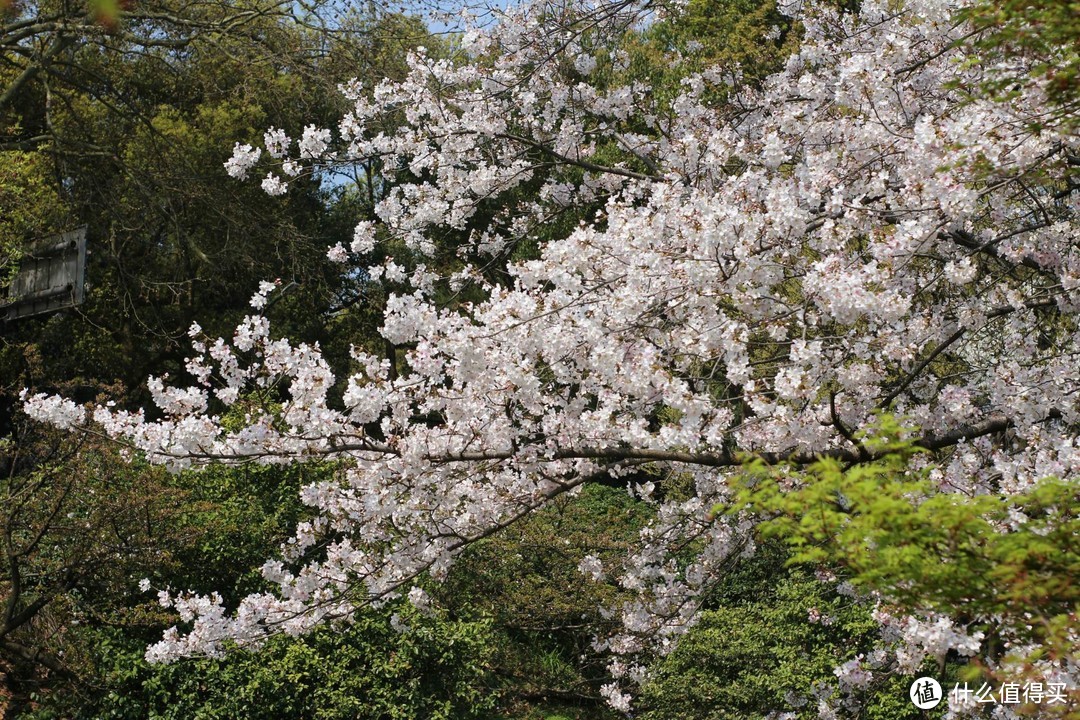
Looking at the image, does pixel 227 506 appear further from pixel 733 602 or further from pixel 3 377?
pixel 3 377

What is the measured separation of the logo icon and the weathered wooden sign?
21.0ft

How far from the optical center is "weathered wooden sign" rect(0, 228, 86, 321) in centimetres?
831

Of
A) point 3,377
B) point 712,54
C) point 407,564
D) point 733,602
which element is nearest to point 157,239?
point 3,377

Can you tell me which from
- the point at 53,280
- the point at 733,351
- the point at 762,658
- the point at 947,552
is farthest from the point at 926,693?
the point at 53,280

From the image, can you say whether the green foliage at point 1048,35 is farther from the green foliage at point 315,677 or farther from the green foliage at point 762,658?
the green foliage at point 315,677

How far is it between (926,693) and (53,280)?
722 centimetres

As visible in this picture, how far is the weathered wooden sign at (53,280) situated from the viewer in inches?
327

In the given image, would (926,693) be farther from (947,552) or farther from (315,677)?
(315,677)

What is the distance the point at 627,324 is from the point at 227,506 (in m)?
4.74

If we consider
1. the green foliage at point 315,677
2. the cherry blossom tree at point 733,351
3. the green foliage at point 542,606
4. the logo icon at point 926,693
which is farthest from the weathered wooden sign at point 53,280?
the logo icon at point 926,693

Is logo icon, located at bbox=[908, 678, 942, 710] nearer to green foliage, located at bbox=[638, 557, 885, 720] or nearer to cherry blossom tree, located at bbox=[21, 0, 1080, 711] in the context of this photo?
cherry blossom tree, located at bbox=[21, 0, 1080, 711]

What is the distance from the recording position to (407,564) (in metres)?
5.23

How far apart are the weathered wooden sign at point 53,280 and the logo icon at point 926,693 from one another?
6387 millimetres

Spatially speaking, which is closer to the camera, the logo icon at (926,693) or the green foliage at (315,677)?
the logo icon at (926,693)
